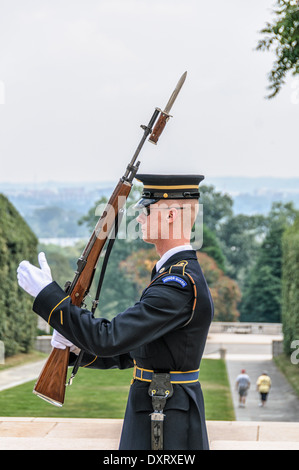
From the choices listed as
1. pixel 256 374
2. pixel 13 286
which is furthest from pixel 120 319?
pixel 256 374

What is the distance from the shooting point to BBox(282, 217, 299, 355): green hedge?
1559cm

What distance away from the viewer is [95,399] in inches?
443

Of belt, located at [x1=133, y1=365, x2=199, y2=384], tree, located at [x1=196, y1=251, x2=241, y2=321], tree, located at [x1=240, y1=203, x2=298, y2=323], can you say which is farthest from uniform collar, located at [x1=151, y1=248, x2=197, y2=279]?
tree, located at [x1=240, y1=203, x2=298, y2=323]

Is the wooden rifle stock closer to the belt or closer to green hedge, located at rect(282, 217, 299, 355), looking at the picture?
the belt

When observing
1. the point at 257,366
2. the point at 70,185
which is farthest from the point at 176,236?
the point at 70,185

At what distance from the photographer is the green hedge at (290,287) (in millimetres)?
15594

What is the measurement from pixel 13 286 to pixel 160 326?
45.0 feet

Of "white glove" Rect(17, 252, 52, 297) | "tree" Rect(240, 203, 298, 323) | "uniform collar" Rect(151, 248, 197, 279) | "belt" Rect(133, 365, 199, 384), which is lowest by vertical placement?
"tree" Rect(240, 203, 298, 323)

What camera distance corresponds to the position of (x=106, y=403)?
35.3ft

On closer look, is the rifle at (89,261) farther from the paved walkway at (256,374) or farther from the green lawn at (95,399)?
the paved walkway at (256,374)

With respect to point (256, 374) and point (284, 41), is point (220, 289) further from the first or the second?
point (284, 41)

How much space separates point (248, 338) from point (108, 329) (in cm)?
2643

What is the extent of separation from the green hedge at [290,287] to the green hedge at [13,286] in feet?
18.8
